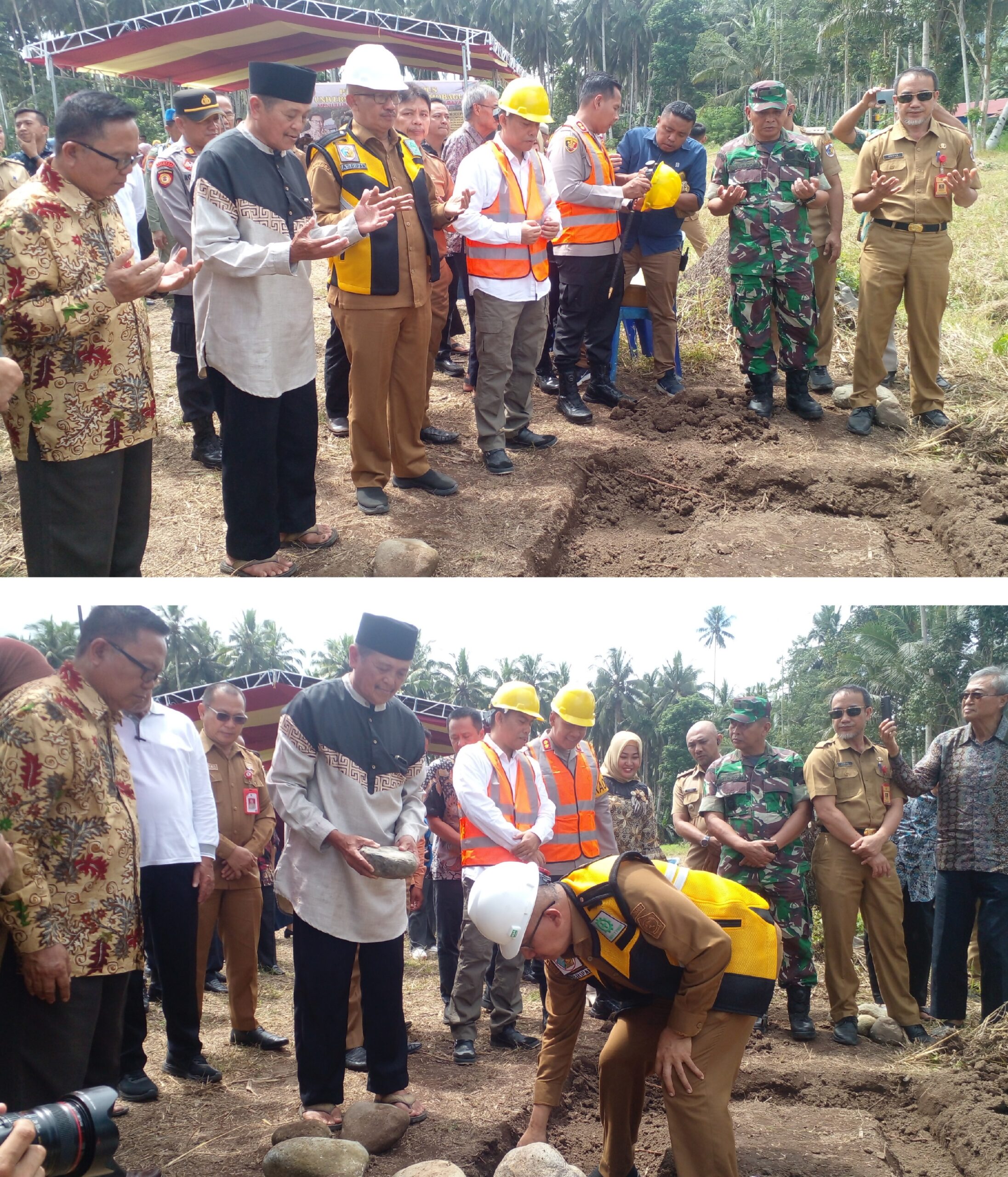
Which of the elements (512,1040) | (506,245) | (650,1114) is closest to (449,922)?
(512,1040)

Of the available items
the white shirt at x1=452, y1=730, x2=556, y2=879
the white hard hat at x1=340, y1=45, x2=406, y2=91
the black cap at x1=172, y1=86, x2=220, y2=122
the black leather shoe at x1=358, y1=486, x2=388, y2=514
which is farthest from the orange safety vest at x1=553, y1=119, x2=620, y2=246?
the white shirt at x1=452, y1=730, x2=556, y2=879

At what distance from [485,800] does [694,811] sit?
5.15 ft

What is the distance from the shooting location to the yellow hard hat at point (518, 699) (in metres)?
4.39

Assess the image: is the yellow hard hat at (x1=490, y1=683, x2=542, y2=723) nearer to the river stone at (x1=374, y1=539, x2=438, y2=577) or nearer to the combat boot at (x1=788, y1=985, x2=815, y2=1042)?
the river stone at (x1=374, y1=539, x2=438, y2=577)

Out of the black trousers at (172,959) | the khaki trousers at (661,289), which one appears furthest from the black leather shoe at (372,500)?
the khaki trousers at (661,289)

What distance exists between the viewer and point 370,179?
427 centimetres

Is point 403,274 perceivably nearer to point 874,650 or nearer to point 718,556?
point 718,556

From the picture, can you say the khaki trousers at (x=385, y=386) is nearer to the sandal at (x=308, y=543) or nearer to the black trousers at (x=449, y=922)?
the sandal at (x=308, y=543)

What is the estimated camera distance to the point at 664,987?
9.45ft

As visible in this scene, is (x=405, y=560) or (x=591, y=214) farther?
(x=591, y=214)

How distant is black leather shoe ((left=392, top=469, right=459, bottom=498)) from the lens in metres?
4.89

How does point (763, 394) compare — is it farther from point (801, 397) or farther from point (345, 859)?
point (345, 859)

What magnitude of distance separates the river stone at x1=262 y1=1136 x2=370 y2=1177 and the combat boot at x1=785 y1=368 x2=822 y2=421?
5.04m

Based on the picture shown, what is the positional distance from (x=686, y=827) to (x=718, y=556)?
1.43 metres
